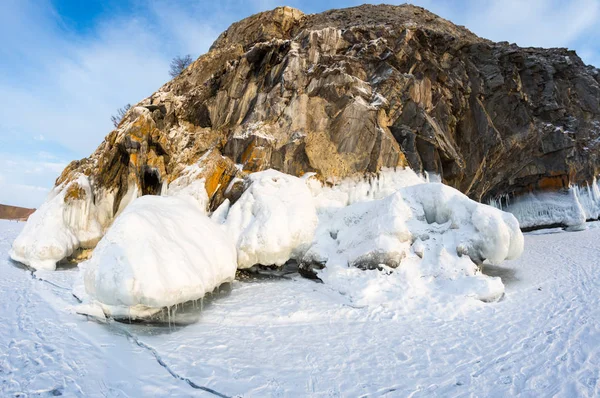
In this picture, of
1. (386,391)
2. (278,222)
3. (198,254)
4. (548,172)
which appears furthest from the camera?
(548,172)

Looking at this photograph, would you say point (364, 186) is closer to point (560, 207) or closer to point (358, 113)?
point (358, 113)

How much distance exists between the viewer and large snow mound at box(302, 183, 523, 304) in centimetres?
905

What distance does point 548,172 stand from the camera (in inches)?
922

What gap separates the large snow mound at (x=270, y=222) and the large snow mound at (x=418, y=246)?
68 centimetres

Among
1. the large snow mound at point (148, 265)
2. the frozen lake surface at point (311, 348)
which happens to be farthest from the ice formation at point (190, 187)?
the frozen lake surface at point (311, 348)

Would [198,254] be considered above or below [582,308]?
above

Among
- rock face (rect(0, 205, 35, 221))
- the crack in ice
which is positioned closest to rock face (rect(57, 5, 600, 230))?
the crack in ice

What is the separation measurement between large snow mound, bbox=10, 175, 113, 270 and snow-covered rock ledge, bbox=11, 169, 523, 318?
62mm

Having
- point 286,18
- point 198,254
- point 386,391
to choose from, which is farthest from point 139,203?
point 286,18

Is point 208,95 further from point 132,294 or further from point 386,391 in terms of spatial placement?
point 386,391

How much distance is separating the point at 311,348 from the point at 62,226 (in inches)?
524

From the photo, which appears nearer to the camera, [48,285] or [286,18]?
[48,285]

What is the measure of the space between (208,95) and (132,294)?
15.1 metres

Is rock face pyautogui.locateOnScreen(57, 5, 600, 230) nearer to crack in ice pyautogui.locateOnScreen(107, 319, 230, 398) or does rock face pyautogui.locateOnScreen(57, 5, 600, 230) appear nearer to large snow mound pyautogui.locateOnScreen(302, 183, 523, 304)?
large snow mound pyautogui.locateOnScreen(302, 183, 523, 304)
